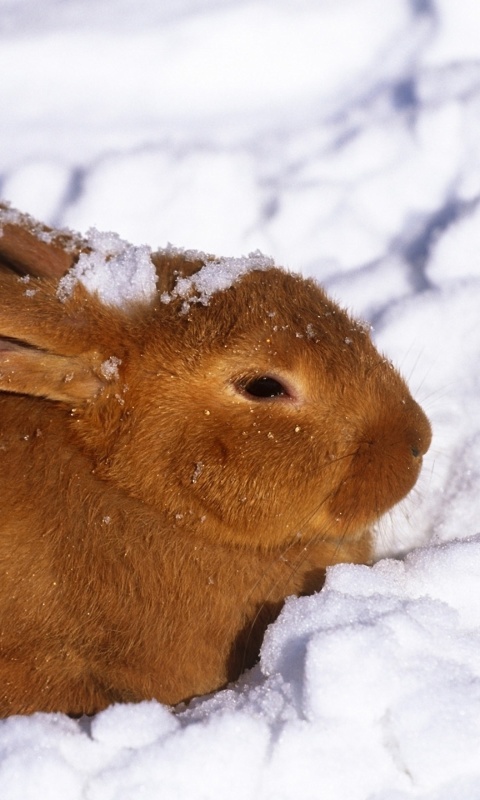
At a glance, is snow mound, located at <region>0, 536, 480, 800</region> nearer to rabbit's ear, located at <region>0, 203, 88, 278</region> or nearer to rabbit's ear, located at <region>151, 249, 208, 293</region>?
rabbit's ear, located at <region>151, 249, 208, 293</region>

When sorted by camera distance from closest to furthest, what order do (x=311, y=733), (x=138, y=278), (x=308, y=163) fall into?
(x=311, y=733), (x=138, y=278), (x=308, y=163)

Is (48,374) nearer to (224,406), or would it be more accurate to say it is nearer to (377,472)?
(224,406)

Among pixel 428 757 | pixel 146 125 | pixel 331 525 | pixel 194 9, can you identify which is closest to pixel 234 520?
pixel 331 525

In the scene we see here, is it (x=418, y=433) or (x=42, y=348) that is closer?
(x=42, y=348)

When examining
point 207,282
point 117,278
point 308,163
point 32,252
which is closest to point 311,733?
point 207,282

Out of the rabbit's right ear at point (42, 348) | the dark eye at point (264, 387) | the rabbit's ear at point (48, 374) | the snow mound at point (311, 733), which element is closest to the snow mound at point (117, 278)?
the rabbit's right ear at point (42, 348)

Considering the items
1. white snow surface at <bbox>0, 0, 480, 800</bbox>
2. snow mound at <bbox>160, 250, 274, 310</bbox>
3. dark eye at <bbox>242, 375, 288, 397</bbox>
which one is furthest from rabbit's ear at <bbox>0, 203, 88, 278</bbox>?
dark eye at <bbox>242, 375, 288, 397</bbox>

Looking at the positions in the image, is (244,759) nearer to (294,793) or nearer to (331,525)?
(294,793)
